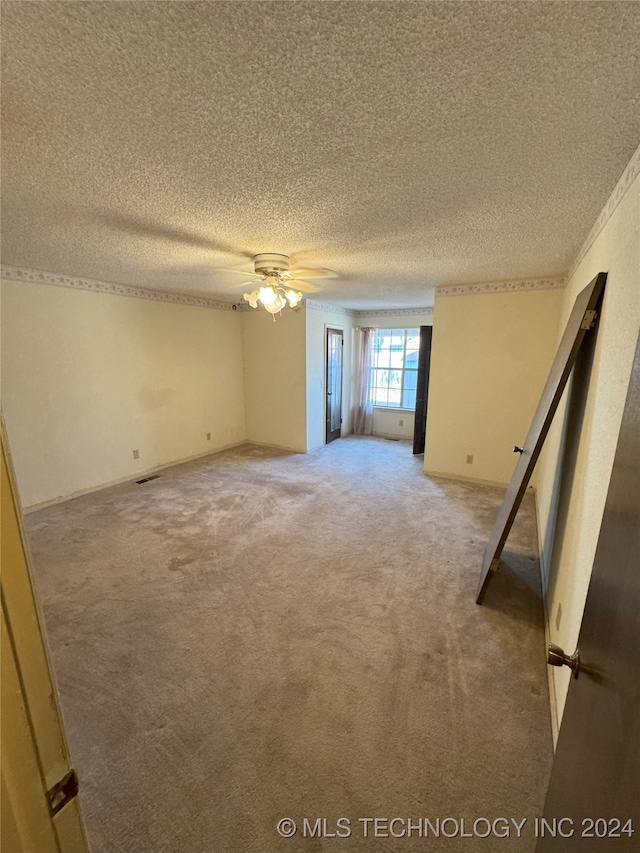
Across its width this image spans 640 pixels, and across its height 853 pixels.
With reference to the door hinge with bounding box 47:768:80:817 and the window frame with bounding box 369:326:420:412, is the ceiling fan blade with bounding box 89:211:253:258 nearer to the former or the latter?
the door hinge with bounding box 47:768:80:817

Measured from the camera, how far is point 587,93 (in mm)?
983

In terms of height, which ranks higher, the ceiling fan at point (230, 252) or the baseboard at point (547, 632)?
the ceiling fan at point (230, 252)

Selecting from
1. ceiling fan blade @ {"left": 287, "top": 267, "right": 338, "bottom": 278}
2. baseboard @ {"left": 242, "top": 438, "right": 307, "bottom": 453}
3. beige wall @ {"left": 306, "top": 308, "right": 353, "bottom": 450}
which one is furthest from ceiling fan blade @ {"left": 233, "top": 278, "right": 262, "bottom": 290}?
baseboard @ {"left": 242, "top": 438, "right": 307, "bottom": 453}

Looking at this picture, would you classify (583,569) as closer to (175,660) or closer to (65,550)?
(175,660)

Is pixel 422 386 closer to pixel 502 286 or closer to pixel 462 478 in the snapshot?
pixel 462 478

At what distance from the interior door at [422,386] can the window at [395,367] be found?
2.88 feet

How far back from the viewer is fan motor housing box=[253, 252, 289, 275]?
2.57 metres

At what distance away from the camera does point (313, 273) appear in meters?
3.20

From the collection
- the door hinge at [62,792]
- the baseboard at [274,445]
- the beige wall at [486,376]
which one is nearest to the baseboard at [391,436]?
the baseboard at [274,445]

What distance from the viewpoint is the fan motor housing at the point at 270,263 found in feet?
8.43

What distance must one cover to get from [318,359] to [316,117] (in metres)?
4.31

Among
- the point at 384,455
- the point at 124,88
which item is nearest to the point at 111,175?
the point at 124,88

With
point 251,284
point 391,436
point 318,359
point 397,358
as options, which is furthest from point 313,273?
point 391,436

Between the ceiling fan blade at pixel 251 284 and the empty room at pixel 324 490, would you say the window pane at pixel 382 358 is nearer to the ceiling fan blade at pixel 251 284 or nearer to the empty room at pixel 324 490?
the empty room at pixel 324 490
